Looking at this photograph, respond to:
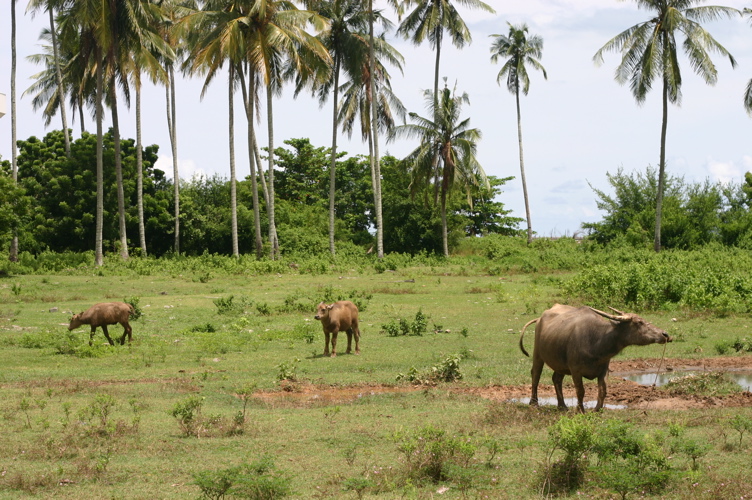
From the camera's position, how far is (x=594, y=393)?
12328 mm

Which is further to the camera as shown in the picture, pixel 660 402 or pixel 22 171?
pixel 22 171

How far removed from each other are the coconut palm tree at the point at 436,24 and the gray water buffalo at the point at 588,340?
36.2 m

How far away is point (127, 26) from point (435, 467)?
31911 millimetres

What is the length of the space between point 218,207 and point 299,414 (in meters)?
39.8

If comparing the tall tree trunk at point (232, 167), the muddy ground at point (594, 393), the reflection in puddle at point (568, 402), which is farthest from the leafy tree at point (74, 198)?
the reflection in puddle at point (568, 402)

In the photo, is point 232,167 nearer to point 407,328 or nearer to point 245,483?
point 407,328

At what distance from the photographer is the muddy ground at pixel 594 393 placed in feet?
37.1

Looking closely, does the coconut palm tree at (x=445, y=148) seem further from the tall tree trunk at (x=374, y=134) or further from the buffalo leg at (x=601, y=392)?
the buffalo leg at (x=601, y=392)

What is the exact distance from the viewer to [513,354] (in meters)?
16.3

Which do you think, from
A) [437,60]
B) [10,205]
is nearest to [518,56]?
[437,60]

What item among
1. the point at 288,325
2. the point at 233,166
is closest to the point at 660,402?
the point at 288,325

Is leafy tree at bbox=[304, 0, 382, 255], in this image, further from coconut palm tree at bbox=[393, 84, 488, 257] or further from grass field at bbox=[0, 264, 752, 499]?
grass field at bbox=[0, 264, 752, 499]

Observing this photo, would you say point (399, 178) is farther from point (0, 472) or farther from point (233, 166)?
point (0, 472)

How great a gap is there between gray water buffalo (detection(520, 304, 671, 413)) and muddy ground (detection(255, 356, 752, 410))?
1556 millimetres
